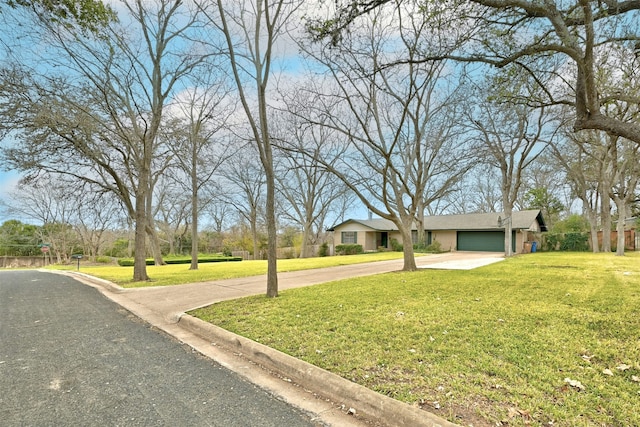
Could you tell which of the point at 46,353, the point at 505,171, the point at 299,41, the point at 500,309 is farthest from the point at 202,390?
the point at 505,171

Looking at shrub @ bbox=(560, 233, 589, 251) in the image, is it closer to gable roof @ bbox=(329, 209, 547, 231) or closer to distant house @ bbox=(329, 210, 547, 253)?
distant house @ bbox=(329, 210, 547, 253)

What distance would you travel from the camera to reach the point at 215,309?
6152mm

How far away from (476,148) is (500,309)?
43.9 feet

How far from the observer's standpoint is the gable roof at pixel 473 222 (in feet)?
88.6

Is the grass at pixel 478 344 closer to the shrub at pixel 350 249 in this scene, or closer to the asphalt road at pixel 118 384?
the asphalt road at pixel 118 384

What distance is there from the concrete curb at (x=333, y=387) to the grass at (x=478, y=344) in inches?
5.4

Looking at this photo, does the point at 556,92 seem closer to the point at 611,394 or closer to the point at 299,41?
the point at 299,41

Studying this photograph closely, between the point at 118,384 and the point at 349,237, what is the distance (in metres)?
32.5

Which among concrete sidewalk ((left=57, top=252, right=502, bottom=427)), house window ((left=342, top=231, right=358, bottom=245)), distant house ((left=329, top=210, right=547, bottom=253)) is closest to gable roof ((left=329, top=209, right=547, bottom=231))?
distant house ((left=329, top=210, right=547, bottom=253))

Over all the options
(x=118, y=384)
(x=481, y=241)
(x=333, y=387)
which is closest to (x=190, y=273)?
(x=118, y=384)

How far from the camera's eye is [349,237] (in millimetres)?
35312

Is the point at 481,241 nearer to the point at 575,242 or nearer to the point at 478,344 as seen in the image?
the point at 575,242

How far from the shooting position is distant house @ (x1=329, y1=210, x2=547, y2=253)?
2714 cm

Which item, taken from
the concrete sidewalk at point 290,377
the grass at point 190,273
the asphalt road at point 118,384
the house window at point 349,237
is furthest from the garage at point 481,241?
the asphalt road at point 118,384
